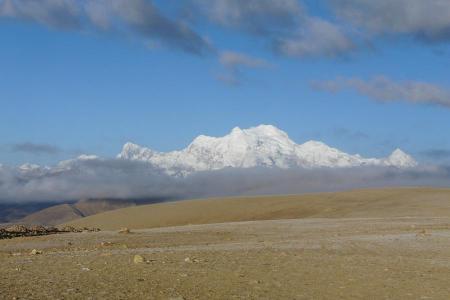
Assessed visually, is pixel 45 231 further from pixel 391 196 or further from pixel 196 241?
pixel 391 196

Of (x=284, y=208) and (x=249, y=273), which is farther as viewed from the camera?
(x=284, y=208)

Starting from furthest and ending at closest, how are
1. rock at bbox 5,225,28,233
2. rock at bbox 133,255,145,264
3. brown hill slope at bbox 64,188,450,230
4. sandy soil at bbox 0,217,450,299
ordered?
brown hill slope at bbox 64,188,450,230
rock at bbox 5,225,28,233
rock at bbox 133,255,145,264
sandy soil at bbox 0,217,450,299

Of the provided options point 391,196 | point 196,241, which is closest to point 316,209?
point 391,196

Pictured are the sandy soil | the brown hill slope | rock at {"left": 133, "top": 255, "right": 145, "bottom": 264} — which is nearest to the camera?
the sandy soil

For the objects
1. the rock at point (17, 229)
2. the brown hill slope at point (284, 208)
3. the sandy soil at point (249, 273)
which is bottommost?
the sandy soil at point (249, 273)

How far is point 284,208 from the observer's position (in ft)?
230

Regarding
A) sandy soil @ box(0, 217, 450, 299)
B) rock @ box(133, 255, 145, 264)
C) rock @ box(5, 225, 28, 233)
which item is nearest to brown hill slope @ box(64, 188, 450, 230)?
rock @ box(5, 225, 28, 233)

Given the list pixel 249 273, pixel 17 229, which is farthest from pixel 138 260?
pixel 17 229

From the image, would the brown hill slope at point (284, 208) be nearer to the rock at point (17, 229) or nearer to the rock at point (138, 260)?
the rock at point (17, 229)

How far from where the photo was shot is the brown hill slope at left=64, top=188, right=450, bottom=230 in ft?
192

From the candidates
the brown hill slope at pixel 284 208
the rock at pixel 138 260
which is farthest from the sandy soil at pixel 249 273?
the brown hill slope at pixel 284 208

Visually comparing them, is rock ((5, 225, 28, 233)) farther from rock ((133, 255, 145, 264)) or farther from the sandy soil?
rock ((133, 255, 145, 264))

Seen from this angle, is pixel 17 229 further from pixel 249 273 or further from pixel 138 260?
pixel 249 273

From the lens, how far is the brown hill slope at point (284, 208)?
58469 mm
